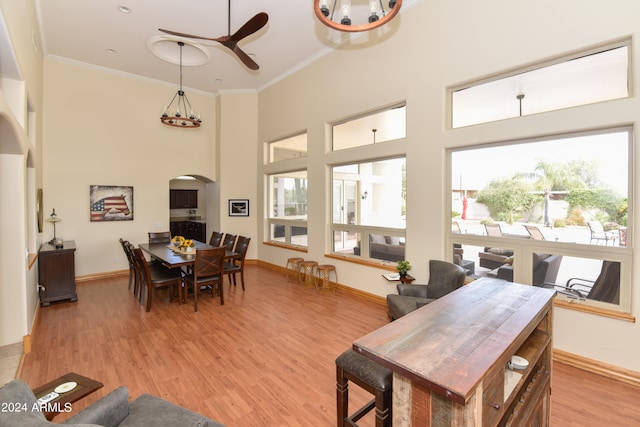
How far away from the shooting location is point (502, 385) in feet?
4.24

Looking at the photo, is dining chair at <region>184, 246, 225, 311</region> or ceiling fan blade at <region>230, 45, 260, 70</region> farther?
dining chair at <region>184, 246, 225, 311</region>

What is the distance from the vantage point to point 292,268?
6.18 metres

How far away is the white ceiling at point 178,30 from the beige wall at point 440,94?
0.56 meters

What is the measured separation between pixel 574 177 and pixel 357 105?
3110 mm

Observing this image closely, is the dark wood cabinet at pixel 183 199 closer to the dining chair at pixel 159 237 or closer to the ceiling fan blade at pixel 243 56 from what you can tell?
the dining chair at pixel 159 237

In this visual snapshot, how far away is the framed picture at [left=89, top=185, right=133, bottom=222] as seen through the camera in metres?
6.12

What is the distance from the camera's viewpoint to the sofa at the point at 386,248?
15.0 ft

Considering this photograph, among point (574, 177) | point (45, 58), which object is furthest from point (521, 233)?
point (45, 58)

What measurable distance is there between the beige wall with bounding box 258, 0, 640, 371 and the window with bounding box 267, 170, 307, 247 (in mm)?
613

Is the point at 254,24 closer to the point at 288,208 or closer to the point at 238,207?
the point at 288,208

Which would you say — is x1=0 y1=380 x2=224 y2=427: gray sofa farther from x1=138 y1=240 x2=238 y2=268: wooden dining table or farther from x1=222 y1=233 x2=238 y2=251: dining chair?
x1=222 y1=233 x2=238 y2=251: dining chair

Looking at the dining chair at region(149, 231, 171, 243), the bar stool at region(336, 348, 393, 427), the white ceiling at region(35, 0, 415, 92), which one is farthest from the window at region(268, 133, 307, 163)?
the bar stool at region(336, 348, 393, 427)

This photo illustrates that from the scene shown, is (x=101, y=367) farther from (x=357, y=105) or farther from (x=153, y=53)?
(x=153, y=53)

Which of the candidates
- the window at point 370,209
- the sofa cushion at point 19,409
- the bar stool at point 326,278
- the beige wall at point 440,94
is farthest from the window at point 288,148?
the sofa cushion at point 19,409
